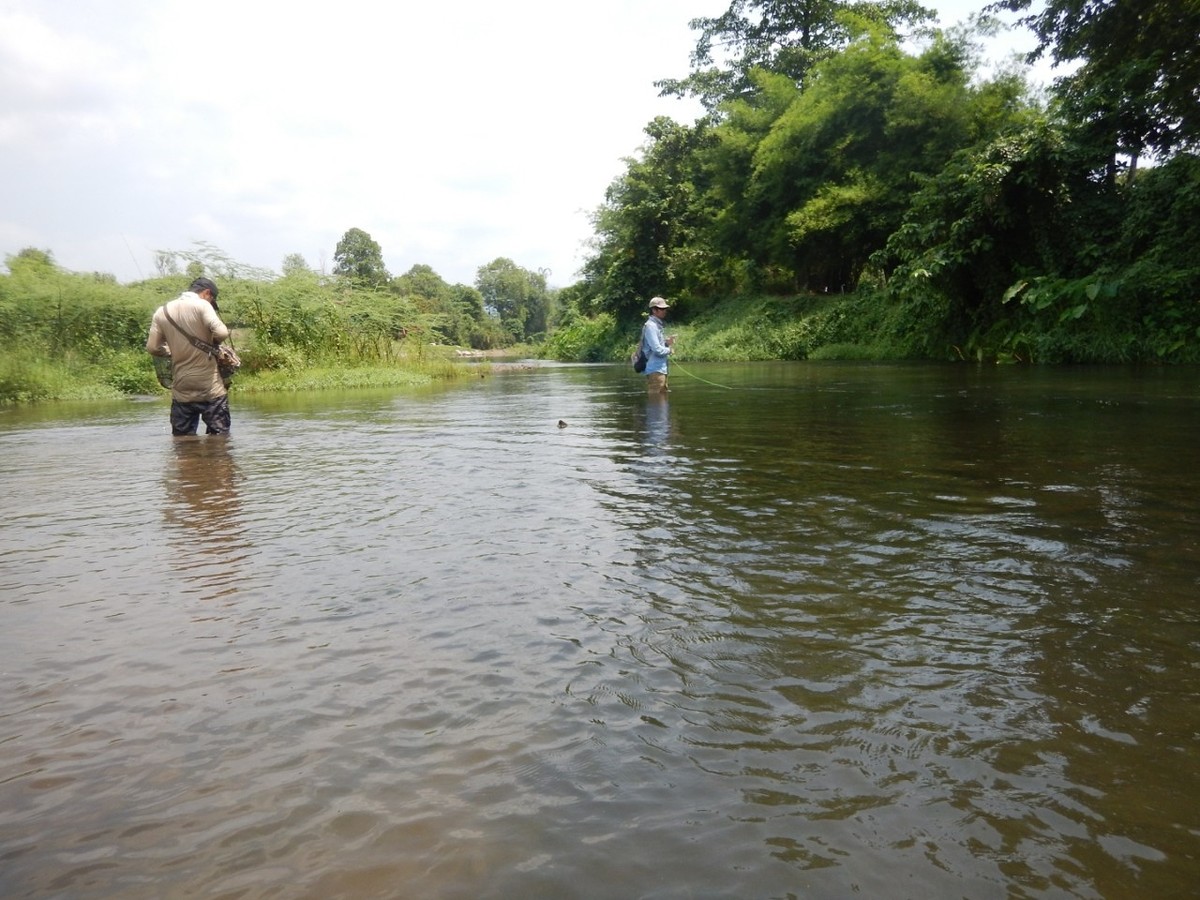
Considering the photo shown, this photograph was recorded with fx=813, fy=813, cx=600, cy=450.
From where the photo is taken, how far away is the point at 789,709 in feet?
8.87

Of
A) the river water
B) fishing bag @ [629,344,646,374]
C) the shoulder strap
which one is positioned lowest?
the river water

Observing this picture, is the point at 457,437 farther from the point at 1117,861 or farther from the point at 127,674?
the point at 1117,861

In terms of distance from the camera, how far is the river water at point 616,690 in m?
2.01

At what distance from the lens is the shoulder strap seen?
32.9 feet

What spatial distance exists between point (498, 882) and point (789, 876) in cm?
69

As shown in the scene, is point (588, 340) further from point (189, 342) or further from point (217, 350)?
point (189, 342)

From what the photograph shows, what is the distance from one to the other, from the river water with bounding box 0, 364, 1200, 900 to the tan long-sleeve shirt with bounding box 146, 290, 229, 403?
3.81 m

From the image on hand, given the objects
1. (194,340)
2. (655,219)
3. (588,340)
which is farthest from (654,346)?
(588,340)

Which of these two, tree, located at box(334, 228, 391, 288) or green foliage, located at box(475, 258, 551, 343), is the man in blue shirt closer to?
tree, located at box(334, 228, 391, 288)

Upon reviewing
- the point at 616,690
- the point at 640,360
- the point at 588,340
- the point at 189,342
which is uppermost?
the point at 588,340

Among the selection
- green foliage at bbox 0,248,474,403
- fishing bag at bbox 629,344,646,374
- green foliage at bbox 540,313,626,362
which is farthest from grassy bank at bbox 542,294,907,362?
fishing bag at bbox 629,344,646,374

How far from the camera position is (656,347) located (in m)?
13.6

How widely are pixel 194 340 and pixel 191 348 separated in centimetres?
11

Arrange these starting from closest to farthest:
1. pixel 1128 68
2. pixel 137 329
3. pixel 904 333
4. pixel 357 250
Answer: pixel 1128 68 → pixel 137 329 → pixel 904 333 → pixel 357 250
